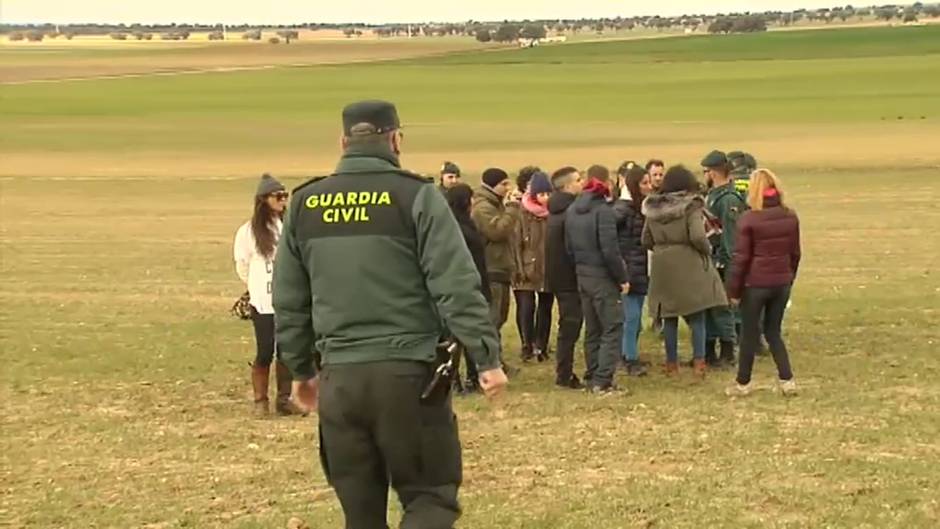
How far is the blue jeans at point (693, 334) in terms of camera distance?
1146 cm

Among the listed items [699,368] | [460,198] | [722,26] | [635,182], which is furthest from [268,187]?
[722,26]

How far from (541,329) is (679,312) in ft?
5.22

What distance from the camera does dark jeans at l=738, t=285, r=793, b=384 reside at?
33.9 feet

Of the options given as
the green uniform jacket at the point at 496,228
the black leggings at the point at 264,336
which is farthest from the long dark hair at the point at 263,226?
the green uniform jacket at the point at 496,228

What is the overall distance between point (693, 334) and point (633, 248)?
32.5 inches

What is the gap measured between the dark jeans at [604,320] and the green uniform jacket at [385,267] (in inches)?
212

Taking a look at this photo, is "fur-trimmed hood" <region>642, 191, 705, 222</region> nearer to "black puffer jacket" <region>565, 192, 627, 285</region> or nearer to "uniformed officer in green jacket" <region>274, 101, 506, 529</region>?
"black puffer jacket" <region>565, 192, 627, 285</region>

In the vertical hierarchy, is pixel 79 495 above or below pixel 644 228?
below

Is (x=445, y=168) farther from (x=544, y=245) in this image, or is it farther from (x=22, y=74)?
(x=22, y=74)

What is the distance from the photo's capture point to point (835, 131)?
4672cm

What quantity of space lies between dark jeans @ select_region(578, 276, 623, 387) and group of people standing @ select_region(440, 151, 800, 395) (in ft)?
0.03

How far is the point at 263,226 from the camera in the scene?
10219 mm

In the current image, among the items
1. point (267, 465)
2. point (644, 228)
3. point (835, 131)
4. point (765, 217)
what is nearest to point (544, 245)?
point (644, 228)

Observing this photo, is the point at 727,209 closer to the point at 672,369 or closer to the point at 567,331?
the point at 672,369
